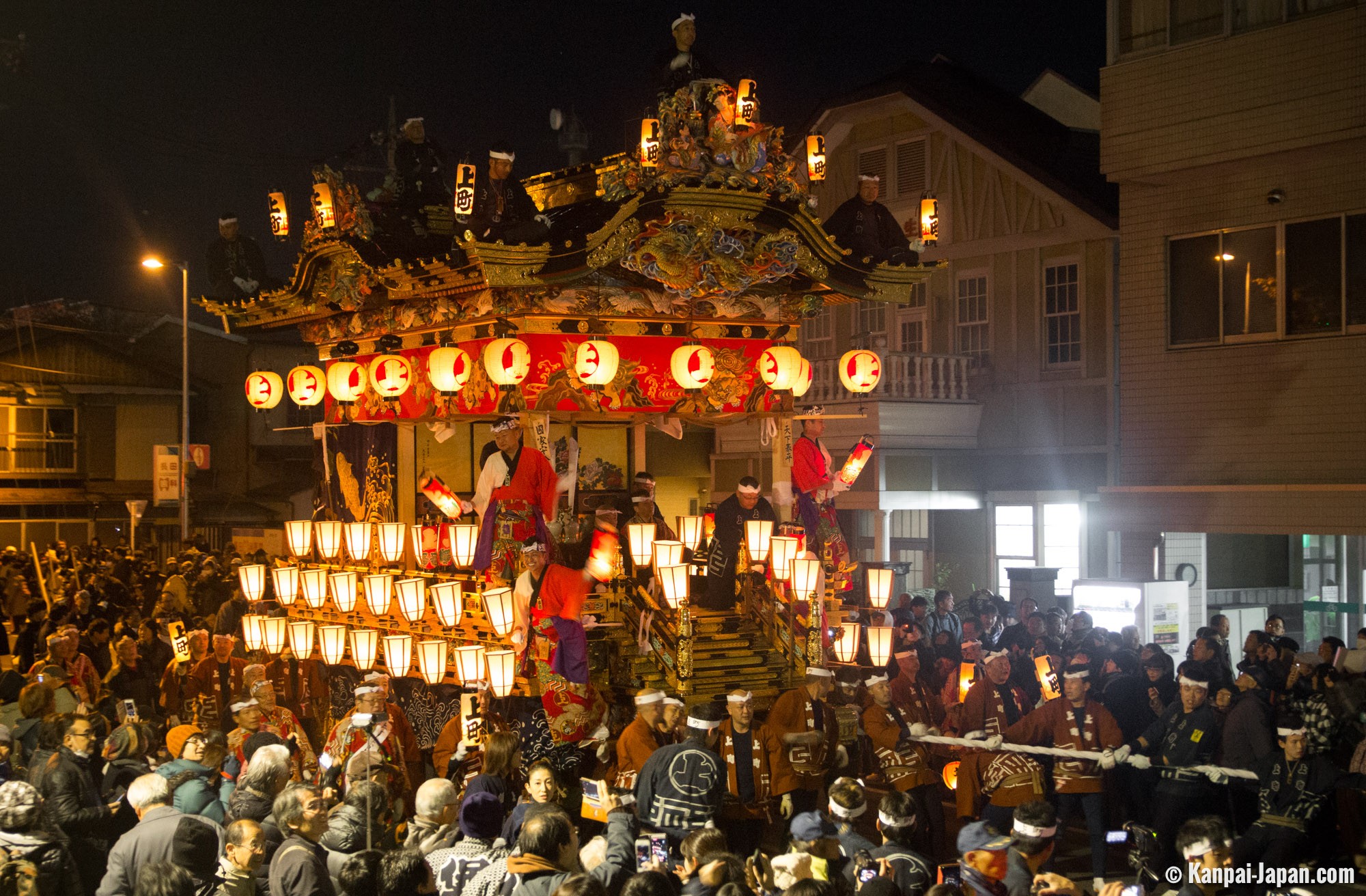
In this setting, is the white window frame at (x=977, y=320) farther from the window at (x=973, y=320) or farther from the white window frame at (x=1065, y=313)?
the white window frame at (x=1065, y=313)

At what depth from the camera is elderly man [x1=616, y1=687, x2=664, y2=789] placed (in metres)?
10.1

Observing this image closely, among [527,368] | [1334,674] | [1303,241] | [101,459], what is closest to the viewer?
[1334,674]

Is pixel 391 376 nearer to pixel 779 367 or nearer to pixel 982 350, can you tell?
pixel 779 367

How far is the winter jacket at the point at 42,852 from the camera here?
7281mm

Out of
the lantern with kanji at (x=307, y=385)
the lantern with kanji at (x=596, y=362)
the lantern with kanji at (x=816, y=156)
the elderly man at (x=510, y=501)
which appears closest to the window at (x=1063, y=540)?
the lantern with kanji at (x=816, y=156)

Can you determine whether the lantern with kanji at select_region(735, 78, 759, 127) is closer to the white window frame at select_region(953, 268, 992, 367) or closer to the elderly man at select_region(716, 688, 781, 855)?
the elderly man at select_region(716, 688, 781, 855)

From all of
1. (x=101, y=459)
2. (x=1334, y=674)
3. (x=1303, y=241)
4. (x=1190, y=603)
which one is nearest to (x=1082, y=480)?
(x=1190, y=603)

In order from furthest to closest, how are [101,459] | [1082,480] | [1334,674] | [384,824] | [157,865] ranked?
[101,459] → [1082,480] → [1334,674] → [384,824] → [157,865]

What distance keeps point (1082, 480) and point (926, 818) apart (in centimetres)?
1356

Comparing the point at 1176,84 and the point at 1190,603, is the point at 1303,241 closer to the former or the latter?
the point at 1176,84

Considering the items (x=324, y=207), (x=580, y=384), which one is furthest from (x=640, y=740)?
(x=324, y=207)

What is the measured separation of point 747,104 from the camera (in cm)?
1359

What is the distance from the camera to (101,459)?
125ft

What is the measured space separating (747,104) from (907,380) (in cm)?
1118
